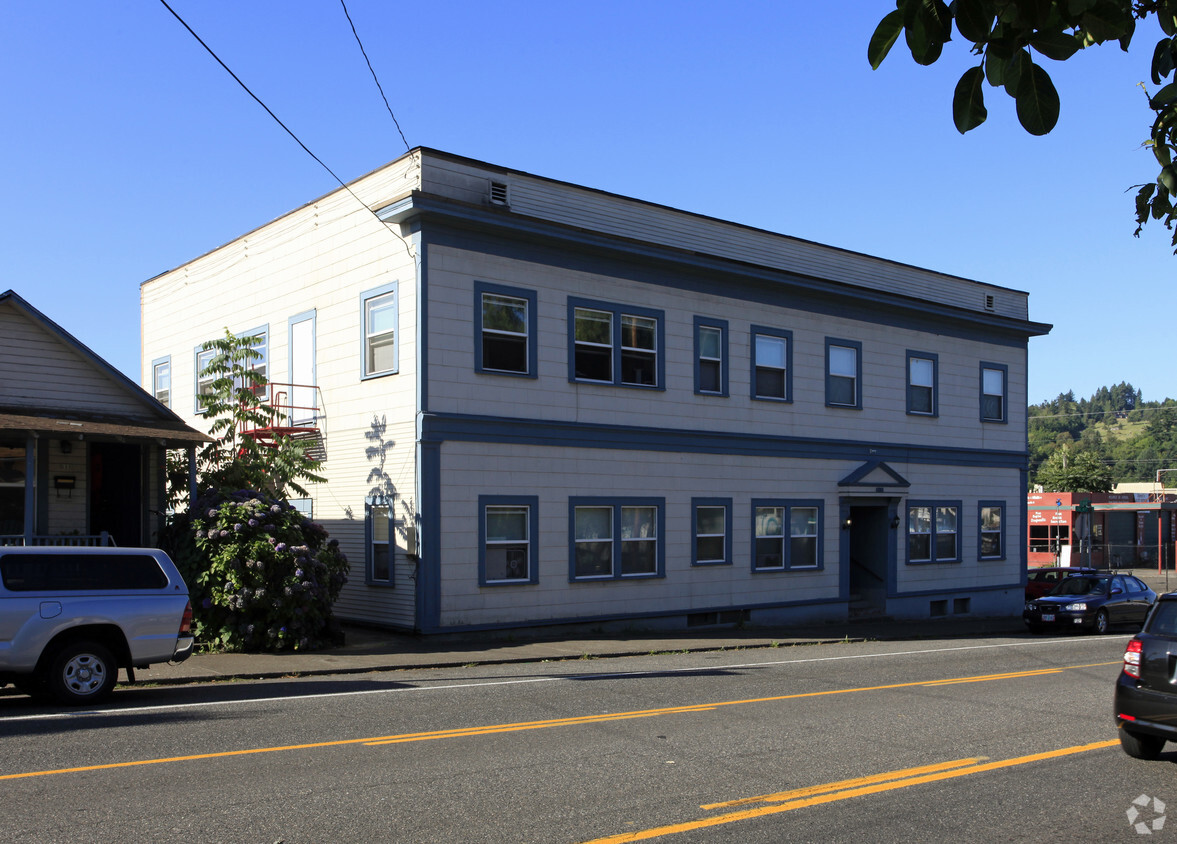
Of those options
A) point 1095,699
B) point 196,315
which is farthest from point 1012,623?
point 196,315

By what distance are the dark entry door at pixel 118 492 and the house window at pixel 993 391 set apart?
22731mm

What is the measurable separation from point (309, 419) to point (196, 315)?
22.4ft

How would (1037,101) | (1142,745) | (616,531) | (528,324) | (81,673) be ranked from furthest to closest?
(616,531) < (528,324) < (81,673) < (1142,745) < (1037,101)

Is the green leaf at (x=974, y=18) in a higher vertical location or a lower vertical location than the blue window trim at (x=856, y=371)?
lower

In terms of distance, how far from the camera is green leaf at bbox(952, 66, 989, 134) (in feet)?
12.9

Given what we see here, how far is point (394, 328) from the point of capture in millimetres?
20062

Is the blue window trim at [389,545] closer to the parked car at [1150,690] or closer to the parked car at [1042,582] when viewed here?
the parked car at [1150,690]

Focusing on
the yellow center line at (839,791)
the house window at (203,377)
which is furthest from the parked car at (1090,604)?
the house window at (203,377)

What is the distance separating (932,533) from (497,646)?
15.1 m

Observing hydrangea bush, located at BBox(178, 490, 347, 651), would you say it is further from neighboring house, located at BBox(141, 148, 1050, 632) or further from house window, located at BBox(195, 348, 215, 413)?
house window, located at BBox(195, 348, 215, 413)

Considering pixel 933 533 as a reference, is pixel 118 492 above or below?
above

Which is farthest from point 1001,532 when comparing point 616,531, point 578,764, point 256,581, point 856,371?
point 578,764

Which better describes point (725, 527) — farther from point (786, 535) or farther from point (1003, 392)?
point (1003, 392)

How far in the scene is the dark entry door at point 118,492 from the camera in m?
20.0
